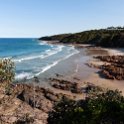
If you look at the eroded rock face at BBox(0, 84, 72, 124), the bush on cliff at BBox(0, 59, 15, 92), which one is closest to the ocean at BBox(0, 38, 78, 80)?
the eroded rock face at BBox(0, 84, 72, 124)

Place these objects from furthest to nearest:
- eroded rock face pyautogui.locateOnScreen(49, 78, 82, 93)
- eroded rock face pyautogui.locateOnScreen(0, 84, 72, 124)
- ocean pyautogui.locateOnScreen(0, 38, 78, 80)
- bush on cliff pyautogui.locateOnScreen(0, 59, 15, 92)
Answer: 1. ocean pyautogui.locateOnScreen(0, 38, 78, 80)
2. eroded rock face pyautogui.locateOnScreen(49, 78, 82, 93)
3. eroded rock face pyautogui.locateOnScreen(0, 84, 72, 124)
4. bush on cliff pyautogui.locateOnScreen(0, 59, 15, 92)

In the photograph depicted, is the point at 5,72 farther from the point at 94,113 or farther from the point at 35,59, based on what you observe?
the point at 35,59

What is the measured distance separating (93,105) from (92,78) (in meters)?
21.8

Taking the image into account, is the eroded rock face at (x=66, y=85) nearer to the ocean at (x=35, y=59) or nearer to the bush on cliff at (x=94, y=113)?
the ocean at (x=35, y=59)

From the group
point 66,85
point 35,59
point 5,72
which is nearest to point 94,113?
point 5,72

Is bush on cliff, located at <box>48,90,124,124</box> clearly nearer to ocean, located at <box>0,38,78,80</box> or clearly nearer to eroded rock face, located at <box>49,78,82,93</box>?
ocean, located at <box>0,38,78,80</box>

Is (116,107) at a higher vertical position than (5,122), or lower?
higher

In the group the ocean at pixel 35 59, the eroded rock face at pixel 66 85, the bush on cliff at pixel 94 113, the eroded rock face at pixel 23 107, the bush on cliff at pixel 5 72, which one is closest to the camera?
the bush on cliff at pixel 94 113

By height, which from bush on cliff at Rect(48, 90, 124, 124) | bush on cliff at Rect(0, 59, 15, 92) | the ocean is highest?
bush on cliff at Rect(0, 59, 15, 92)

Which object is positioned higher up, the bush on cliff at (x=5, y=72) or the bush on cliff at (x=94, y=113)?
the bush on cliff at (x=5, y=72)

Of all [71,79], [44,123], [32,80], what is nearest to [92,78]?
[71,79]

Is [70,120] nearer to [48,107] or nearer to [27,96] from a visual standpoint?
[48,107]

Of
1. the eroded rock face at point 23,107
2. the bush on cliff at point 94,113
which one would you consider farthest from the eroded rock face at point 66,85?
the bush on cliff at point 94,113

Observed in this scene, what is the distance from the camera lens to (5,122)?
16.3 metres
